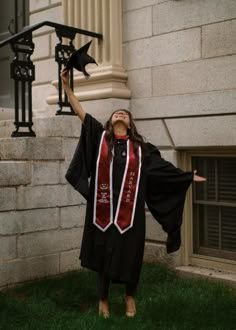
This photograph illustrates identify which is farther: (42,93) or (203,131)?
(42,93)

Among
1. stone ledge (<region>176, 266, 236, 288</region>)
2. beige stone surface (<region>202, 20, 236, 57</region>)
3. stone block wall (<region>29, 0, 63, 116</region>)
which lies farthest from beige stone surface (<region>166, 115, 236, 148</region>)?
stone block wall (<region>29, 0, 63, 116</region>)

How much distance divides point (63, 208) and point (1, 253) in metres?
0.94

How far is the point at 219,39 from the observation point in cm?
581

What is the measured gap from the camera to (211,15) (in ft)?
19.3

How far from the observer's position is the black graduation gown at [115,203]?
4570 millimetres

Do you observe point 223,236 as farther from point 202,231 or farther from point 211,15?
point 211,15

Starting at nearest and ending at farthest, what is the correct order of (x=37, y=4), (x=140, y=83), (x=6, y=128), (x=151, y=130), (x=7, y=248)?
(x=7, y=248)
(x=151, y=130)
(x=140, y=83)
(x=6, y=128)
(x=37, y=4)

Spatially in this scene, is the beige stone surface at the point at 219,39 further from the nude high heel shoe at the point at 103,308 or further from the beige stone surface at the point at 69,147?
the nude high heel shoe at the point at 103,308

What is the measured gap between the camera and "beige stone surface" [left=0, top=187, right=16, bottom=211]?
555 centimetres

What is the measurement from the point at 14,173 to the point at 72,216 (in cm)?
96

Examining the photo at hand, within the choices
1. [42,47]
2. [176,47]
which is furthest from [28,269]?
[42,47]

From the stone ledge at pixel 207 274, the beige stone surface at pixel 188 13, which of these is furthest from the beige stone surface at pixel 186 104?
the stone ledge at pixel 207 274

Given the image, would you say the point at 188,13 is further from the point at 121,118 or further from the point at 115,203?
the point at 115,203

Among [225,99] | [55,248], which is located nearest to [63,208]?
[55,248]
